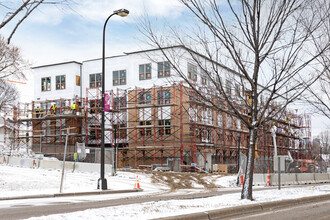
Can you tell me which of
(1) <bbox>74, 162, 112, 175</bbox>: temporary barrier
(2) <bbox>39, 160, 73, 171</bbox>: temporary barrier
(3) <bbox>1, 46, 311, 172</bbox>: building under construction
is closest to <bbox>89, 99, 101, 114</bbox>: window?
(3) <bbox>1, 46, 311, 172</bbox>: building under construction

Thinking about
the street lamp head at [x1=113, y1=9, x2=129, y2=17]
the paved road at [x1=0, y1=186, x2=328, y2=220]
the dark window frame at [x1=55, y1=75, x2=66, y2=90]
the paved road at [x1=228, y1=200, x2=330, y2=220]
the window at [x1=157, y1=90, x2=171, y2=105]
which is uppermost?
the dark window frame at [x1=55, y1=75, x2=66, y2=90]

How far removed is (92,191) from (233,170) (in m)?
30.4

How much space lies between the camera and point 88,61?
2184 inches

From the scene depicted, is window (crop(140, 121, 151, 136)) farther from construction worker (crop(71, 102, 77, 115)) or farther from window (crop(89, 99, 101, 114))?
construction worker (crop(71, 102, 77, 115))

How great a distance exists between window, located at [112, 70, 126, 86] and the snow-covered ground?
71.0 ft

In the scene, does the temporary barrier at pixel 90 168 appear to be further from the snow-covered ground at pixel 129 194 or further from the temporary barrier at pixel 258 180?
the temporary barrier at pixel 258 180

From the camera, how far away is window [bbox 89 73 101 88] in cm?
5391

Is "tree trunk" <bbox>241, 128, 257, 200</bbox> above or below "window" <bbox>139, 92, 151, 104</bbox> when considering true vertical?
below

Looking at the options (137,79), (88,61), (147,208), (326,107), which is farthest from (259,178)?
(88,61)

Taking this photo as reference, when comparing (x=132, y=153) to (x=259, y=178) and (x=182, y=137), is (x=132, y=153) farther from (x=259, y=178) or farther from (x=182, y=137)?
(x=259, y=178)

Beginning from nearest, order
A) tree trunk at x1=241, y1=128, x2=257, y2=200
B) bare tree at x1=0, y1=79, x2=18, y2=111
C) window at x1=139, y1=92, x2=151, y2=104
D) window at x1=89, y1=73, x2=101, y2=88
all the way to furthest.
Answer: tree trunk at x1=241, y1=128, x2=257, y2=200, window at x1=139, y1=92, x2=151, y2=104, window at x1=89, y1=73, x2=101, y2=88, bare tree at x1=0, y1=79, x2=18, y2=111

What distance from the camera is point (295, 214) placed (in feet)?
37.3

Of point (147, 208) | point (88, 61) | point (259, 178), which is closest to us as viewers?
point (147, 208)

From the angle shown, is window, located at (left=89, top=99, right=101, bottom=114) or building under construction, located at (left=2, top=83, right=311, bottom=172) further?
window, located at (left=89, top=99, right=101, bottom=114)
